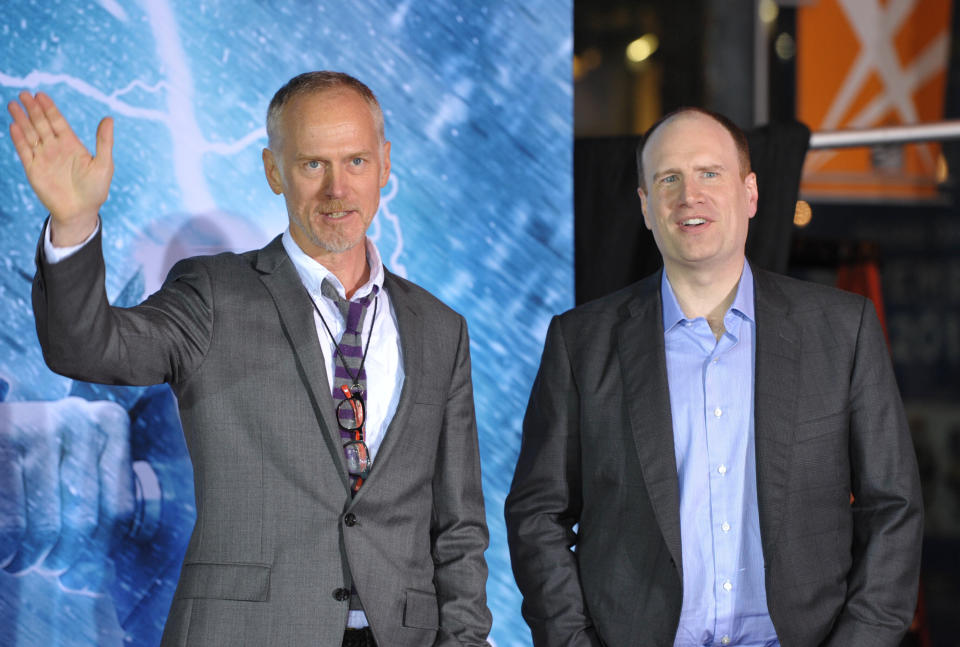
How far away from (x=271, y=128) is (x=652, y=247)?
159 centimetres

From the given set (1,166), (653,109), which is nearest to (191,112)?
(1,166)

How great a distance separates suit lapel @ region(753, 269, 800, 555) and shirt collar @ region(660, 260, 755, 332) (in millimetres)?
23

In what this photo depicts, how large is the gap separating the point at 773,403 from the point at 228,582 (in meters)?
1.21

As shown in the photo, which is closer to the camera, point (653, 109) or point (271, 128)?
point (271, 128)

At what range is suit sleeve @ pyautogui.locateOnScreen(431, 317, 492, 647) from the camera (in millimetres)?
2285

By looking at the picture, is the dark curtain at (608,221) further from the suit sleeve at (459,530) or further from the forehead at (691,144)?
the suit sleeve at (459,530)

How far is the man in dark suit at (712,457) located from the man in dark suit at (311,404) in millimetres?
238

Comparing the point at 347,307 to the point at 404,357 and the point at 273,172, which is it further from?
the point at 273,172

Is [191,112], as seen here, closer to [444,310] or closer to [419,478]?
[444,310]

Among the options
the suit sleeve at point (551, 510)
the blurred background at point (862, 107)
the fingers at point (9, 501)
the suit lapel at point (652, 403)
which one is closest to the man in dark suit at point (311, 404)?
the suit sleeve at point (551, 510)

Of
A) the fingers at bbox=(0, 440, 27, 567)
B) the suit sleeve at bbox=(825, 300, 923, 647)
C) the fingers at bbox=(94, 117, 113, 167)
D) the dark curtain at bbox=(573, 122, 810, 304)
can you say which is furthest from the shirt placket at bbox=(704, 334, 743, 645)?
the fingers at bbox=(0, 440, 27, 567)

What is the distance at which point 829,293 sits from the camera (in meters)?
2.48

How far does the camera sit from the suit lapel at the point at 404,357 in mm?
2193

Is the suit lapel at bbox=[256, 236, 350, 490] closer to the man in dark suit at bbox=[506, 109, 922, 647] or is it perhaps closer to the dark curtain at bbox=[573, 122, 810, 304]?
the man in dark suit at bbox=[506, 109, 922, 647]
